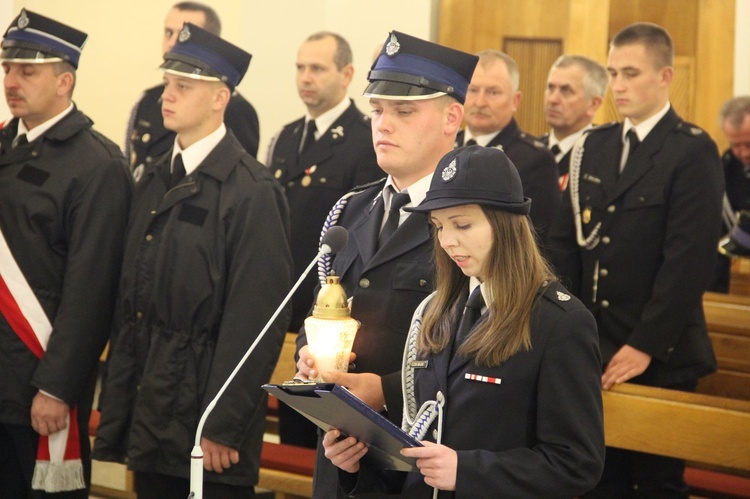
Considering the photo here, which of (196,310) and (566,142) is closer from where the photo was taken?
(196,310)

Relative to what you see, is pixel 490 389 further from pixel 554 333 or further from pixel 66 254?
pixel 66 254

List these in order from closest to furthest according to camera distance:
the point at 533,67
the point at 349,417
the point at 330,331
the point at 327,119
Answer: the point at 349,417 < the point at 330,331 < the point at 327,119 < the point at 533,67

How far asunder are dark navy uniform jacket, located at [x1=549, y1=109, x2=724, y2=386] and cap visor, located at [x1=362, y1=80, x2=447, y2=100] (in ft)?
4.41

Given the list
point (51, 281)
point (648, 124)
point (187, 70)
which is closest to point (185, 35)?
point (187, 70)

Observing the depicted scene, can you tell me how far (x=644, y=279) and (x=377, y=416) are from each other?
190 centimetres

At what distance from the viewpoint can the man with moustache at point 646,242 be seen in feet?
11.3

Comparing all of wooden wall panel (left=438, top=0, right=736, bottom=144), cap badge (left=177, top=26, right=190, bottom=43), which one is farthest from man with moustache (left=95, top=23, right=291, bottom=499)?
wooden wall panel (left=438, top=0, right=736, bottom=144)

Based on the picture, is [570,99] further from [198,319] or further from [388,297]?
[388,297]

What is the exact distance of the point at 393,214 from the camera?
250 centimetres

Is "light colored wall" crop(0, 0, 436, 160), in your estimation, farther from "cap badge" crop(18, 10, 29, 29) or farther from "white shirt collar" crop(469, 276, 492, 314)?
"white shirt collar" crop(469, 276, 492, 314)

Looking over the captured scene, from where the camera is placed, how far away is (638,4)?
7086 millimetres

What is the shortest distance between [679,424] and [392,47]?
1576 mm

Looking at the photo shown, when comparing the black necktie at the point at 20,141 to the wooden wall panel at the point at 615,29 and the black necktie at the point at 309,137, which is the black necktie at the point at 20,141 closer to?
the black necktie at the point at 309,137

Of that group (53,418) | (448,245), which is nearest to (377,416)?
(448,245)
